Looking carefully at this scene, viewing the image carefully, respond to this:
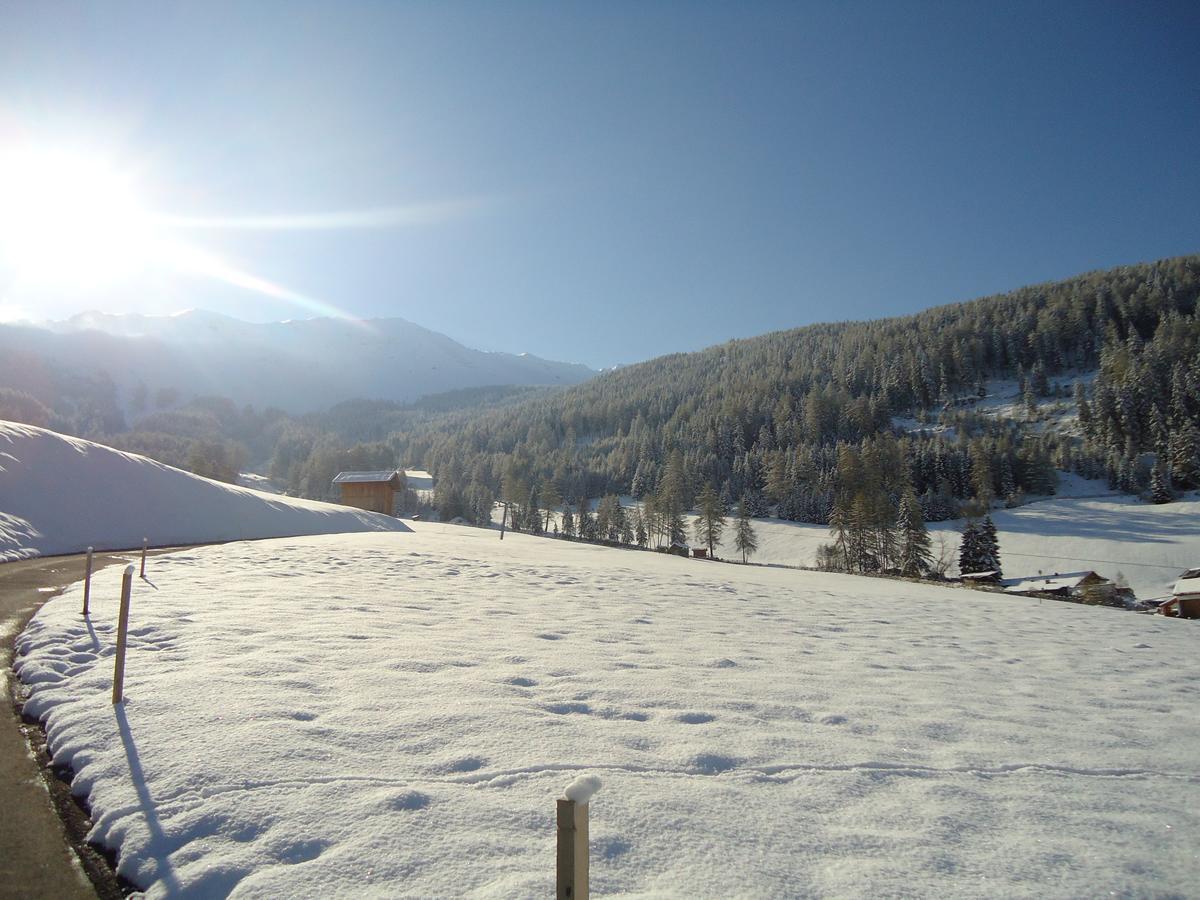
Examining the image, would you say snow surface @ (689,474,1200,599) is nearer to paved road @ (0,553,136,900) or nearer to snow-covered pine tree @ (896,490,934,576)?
snow-covered pine tree @ (896,490,934,576)

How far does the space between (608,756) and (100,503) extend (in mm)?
24344

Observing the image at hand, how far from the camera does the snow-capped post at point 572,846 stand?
186 cm

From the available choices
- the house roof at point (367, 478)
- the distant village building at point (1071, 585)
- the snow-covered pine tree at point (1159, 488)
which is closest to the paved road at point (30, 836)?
the distant village building at point (1071, 585)

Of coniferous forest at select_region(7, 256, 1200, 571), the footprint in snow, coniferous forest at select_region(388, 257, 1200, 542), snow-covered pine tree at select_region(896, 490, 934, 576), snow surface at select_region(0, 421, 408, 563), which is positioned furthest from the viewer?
coniferous forest at select_region(388, 257, 1200, 542)

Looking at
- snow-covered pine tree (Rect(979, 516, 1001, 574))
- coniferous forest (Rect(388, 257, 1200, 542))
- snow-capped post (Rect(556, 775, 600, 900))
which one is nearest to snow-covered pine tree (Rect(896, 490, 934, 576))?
coniferous forest (Rect(388, 257, 1200, 542))

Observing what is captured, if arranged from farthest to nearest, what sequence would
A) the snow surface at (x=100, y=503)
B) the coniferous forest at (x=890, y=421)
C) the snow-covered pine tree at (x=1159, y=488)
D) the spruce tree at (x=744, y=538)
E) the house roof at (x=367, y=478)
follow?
the coniferous forest at (x=890, y=421), the snow-covered pine tree at (x=1159, y=488), the spruce tree at (x=744, y=538), the house roof at (x=367, y=478), the snow surface at (x=100, y=503)

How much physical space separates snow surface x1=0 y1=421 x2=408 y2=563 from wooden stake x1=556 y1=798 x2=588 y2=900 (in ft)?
62.6

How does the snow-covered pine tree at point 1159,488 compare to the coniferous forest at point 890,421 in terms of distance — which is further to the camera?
the coniferous forest at point 890,421

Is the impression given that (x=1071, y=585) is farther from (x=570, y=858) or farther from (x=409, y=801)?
(x=570, y=858)

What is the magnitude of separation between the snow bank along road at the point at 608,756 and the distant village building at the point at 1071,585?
661 inches

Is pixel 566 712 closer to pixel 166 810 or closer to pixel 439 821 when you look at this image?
pixel 439 821

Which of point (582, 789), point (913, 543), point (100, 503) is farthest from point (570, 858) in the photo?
point (913, 543)

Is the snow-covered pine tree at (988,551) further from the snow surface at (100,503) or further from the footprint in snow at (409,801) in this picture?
the footprint in snow at (409,801)

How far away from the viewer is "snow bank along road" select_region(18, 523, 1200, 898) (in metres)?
2.92
